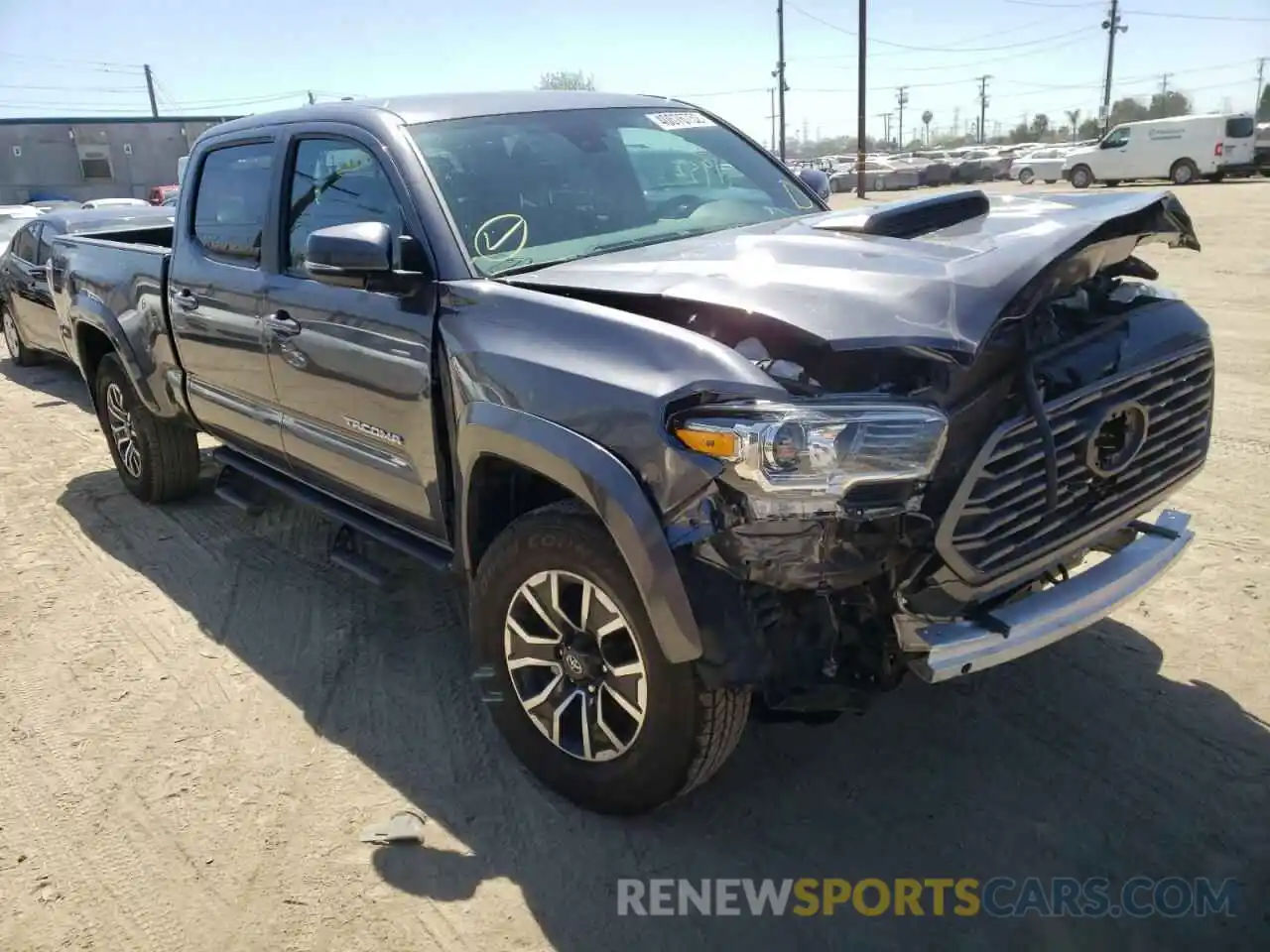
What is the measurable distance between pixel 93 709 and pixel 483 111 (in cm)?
264

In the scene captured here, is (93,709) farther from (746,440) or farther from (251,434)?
(746,440)

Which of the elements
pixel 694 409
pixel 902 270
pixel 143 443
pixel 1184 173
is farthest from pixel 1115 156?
pixel 694 409

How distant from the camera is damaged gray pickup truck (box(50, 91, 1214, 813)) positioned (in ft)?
7.51

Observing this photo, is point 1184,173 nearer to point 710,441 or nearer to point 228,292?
point 228,292

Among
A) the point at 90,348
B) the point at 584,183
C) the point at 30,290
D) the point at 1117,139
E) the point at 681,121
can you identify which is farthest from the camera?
the point at 1117,139

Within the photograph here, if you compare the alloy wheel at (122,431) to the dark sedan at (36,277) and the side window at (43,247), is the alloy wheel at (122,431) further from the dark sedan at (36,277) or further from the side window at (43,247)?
the side window at (43,247)

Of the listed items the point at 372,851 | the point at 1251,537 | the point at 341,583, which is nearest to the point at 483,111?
the point at 341,583

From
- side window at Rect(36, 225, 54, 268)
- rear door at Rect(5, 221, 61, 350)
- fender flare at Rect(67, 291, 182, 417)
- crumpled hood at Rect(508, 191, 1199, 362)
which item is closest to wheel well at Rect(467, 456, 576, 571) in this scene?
crumpled hood at Rect(508, 191, 1199, 362)

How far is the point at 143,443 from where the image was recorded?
5578 mm

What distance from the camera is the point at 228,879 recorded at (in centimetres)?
271

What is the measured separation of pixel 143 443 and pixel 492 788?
3662 millimetres

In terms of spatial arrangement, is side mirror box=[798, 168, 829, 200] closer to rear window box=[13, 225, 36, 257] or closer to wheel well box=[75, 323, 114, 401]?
wheel well box=[75, 323, 114, 401]

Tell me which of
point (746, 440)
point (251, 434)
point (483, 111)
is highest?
point (483, 111)

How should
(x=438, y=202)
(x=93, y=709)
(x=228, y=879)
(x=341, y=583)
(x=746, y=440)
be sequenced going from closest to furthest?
(x=746, y=440), (x=228, y=879), (x=438, y=202), (x=93, y=709), (x=341, y=583)
